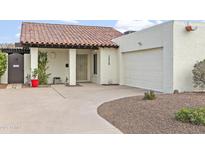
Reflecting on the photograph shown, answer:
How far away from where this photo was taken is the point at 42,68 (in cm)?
1805

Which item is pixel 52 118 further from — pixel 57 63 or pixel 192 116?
pixel 57 63

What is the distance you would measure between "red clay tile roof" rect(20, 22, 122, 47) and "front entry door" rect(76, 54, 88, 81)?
1.82m

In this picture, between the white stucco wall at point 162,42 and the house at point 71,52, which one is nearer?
the white stucco wall at point 162,42

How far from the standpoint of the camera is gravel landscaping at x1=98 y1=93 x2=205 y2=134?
231 inches

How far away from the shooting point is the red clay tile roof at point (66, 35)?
17578 mm

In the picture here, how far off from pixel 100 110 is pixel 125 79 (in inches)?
383

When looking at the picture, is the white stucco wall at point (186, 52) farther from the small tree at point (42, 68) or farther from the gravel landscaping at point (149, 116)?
the small tree at point (42, 68)

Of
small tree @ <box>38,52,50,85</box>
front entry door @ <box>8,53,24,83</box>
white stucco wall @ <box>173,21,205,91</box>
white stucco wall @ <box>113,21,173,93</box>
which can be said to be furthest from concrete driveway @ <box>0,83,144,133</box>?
front entry door @ <box>8,53,24,83</box>

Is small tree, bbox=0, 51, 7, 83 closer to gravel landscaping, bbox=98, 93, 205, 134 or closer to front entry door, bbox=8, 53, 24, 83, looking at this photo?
front entry door, bbox=8, 53, 24, 83

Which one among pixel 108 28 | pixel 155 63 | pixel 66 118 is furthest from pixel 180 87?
pixel 108 28

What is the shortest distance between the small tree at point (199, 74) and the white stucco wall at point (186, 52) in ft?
1.61

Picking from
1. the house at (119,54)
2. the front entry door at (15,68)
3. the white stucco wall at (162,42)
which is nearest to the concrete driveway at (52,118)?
the white stucco wall at (162,42)

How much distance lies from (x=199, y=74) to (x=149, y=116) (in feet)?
18.6
